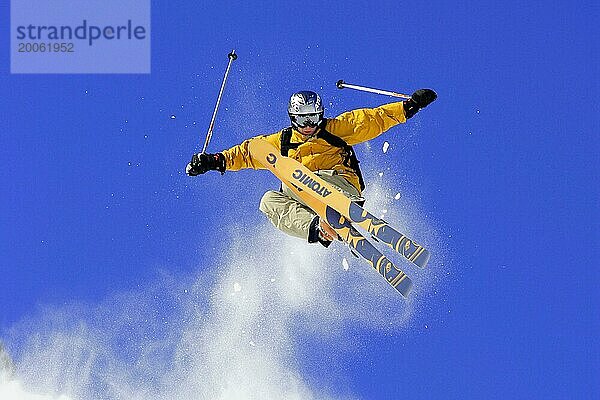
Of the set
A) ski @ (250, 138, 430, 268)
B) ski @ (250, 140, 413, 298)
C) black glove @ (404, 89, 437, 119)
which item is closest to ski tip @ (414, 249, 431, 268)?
ski @ (250, 138, 430, 268)

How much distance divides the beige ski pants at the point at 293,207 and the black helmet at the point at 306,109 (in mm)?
603

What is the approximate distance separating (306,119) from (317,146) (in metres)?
0.39

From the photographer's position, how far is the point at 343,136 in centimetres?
1088

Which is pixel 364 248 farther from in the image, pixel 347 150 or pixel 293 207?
pixel 347 150

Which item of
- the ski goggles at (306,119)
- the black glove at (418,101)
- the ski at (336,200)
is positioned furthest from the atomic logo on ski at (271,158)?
the black glove at (418,101)

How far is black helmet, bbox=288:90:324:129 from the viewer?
34.7 ft

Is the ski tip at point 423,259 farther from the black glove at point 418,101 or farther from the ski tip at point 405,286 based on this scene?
the black glove at point 418,101

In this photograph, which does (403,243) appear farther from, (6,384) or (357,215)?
(6,384)

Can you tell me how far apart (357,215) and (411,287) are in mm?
1002

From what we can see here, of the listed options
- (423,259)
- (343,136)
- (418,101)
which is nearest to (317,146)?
(343,136)

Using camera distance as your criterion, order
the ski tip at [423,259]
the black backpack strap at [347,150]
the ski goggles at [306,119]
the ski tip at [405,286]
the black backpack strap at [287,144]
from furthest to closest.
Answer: the black backpack strap at [287,144]
the black backpack strap at [347,150]
the ski goggles at [306,119]
the ski tip at [405,286]
the ski tip at [423,259]

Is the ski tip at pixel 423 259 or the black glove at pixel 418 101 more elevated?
the black glove at pixel 418 101

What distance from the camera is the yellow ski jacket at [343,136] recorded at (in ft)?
35.6

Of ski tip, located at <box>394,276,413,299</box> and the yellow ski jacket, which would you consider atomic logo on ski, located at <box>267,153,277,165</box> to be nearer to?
the yellow ski jacket
